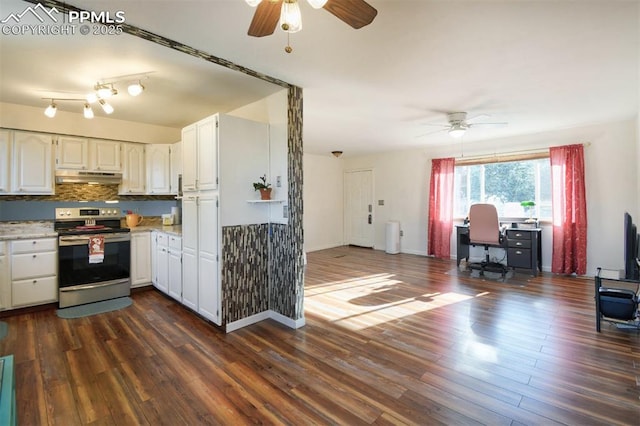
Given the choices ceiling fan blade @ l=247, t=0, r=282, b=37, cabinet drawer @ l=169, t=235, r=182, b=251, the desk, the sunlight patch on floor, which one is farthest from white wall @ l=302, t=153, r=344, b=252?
ceiling fan blade @ l=247, t=0, r=282, b=37

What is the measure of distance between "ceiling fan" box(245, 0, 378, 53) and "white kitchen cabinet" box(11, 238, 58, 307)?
3.69m

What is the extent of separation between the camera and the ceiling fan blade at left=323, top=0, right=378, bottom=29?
1461 mm

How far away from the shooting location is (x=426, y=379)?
2.21 metres

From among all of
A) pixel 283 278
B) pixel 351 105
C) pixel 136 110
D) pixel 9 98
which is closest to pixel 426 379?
pixel 283 278

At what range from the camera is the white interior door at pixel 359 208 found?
802cm

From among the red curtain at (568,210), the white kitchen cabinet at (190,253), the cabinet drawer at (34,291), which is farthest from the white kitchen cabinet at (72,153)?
the red curtain at (568,210)

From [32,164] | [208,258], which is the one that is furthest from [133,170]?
[208,258]

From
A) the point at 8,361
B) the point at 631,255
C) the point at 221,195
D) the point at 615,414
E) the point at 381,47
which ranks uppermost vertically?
the point at 381,47

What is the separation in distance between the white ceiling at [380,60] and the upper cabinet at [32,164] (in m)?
0.44

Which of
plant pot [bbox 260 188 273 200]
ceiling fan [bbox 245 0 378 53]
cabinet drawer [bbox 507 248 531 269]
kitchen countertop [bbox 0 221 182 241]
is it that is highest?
ceiling fan [bbox 245 0 378 53]

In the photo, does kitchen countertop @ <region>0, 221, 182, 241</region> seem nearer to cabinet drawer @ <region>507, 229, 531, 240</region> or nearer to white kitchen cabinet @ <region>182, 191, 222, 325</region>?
white kitchen cabinet @ <region>182, 191, 222, 325</region>

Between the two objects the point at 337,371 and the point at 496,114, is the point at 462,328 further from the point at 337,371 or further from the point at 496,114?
the point at 496,114

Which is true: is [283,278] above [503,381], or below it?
above

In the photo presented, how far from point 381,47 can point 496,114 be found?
8.93ft
